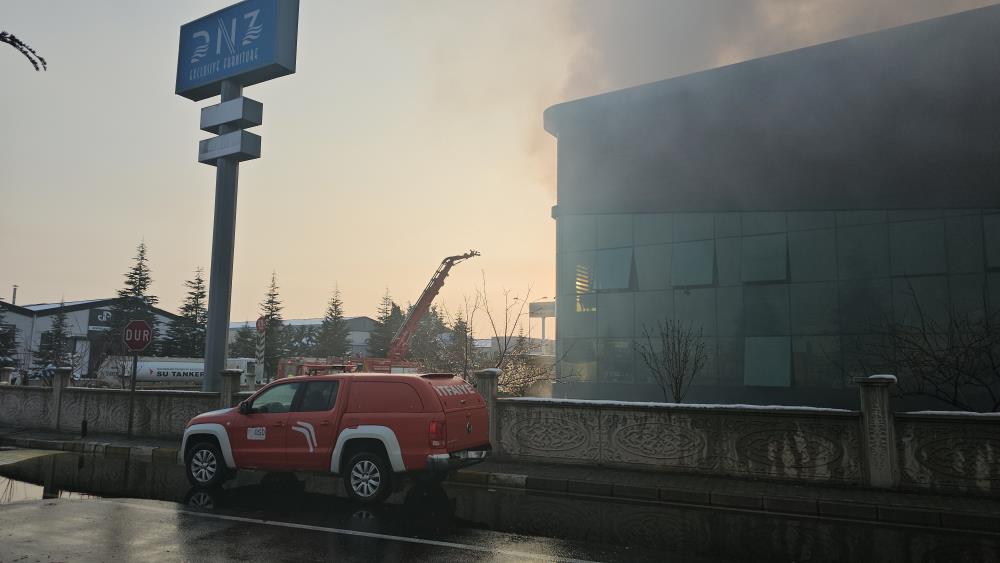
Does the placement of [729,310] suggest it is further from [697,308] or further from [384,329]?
[384,329]

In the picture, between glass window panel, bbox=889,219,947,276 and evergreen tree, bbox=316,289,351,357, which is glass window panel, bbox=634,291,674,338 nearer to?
glass window panel, bbox=889,219,947,276

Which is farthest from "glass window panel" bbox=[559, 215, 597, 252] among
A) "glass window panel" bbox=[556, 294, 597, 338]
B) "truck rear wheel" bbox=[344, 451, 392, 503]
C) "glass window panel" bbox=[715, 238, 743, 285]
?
"truck rear wheel" bbox=[344, 451, 392, 503]

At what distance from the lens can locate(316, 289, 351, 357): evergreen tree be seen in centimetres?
6312

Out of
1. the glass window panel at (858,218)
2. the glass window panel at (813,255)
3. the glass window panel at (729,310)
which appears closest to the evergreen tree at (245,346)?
the glass window panel at (729,310)

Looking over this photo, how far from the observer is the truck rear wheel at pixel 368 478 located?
8.38 metres

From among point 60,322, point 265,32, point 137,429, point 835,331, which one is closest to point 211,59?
point 265,32

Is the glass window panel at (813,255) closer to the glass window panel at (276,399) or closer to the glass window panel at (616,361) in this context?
the glass window panel at (616,361)

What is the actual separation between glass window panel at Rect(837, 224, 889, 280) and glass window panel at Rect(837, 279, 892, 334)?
0.29 metres

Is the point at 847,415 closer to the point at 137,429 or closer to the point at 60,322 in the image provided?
the point at 137,429

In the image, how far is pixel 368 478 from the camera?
848cm

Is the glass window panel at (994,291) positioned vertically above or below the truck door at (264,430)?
above

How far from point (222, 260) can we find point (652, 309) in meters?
15.6

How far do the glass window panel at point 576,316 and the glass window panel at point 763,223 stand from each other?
21.6ft

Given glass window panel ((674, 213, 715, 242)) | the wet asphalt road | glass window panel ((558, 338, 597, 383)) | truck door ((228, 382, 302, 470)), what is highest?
glass window panel ((674, 213, 715, 242))
